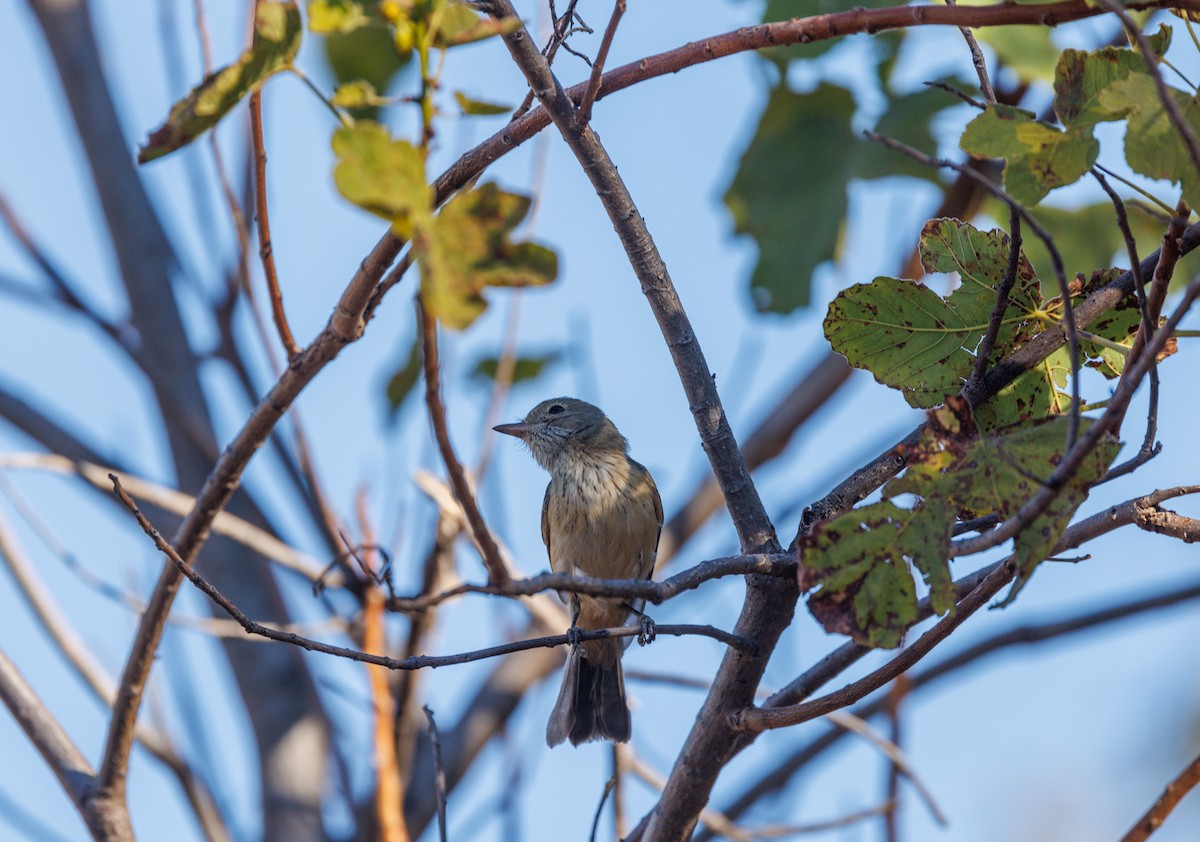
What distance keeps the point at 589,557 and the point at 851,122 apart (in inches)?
77.5

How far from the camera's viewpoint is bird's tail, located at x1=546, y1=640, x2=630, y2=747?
457cm

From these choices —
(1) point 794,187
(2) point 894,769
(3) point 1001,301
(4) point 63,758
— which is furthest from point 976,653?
(4) point 63,758

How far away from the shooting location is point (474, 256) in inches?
50.3

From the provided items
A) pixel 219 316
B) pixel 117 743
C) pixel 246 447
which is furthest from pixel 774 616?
pixel 219 316

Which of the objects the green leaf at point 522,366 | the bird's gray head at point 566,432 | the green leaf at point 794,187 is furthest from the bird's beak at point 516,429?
the green leaf at point 794,187

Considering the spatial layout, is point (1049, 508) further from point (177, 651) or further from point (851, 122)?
point (177, 651)

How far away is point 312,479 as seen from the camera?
450cm

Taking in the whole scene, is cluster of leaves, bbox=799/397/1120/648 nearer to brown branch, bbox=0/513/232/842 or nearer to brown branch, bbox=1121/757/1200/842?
brown branch, bbox=1121/757/1200/842

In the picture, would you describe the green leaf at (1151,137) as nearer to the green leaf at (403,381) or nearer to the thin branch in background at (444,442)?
the thin branch in background at (444,442)

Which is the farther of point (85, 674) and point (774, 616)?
point (85, 674)

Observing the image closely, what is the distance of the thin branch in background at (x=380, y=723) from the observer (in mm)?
3138

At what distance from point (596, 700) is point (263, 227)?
2782 mm

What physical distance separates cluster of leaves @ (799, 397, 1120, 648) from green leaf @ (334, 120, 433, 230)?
32.0 inches

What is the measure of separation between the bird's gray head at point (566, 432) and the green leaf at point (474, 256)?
402cm
